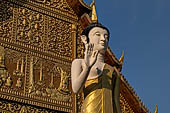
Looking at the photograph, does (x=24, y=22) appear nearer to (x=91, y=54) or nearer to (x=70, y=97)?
(x=70, y=97)

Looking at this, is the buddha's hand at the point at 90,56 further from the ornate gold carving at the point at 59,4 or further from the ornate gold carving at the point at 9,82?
the ornate gold carving at the point at 59,4

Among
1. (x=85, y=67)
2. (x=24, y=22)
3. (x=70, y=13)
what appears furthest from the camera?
(x=70, y=13)

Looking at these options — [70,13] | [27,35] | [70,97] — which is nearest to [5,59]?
[27,35]

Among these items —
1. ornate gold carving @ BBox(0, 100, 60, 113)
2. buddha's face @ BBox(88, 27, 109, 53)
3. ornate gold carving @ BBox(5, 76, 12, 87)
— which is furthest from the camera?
ornate gold carving @ BBox(5, 76, 12, 87)

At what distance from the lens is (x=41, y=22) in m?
6.94

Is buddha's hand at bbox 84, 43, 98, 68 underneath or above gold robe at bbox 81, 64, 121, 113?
above

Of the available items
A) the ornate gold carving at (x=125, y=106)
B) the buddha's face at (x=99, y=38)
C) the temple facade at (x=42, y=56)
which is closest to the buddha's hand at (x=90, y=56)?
the buddha's face at (x=99, y=38)

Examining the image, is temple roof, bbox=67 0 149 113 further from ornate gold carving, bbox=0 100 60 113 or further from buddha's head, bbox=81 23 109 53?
buddha's head, bbox=81 23 109 53

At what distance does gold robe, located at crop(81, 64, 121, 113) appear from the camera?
3766mm

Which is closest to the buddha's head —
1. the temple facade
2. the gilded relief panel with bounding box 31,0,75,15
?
the temple facade

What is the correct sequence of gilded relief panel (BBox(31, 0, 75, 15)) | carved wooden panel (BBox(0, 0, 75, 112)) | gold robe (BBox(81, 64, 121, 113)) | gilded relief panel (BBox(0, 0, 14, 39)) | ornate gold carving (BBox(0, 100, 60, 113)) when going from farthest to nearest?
gilded relief panel (BBox(31, 0, 75, 15)) < gilded relief panel (BBox(0, 0, 14, 39)) < carved wooden panel (BBox(0, 0, 75, 112)) < ornate gold carving (BBox(0, 100, 60, 113)) < gold robe (BBox(81, 64, 121, 113))

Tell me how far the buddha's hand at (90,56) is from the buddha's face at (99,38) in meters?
0.10

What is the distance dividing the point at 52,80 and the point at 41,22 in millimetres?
899

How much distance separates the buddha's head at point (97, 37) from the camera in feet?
13.1
